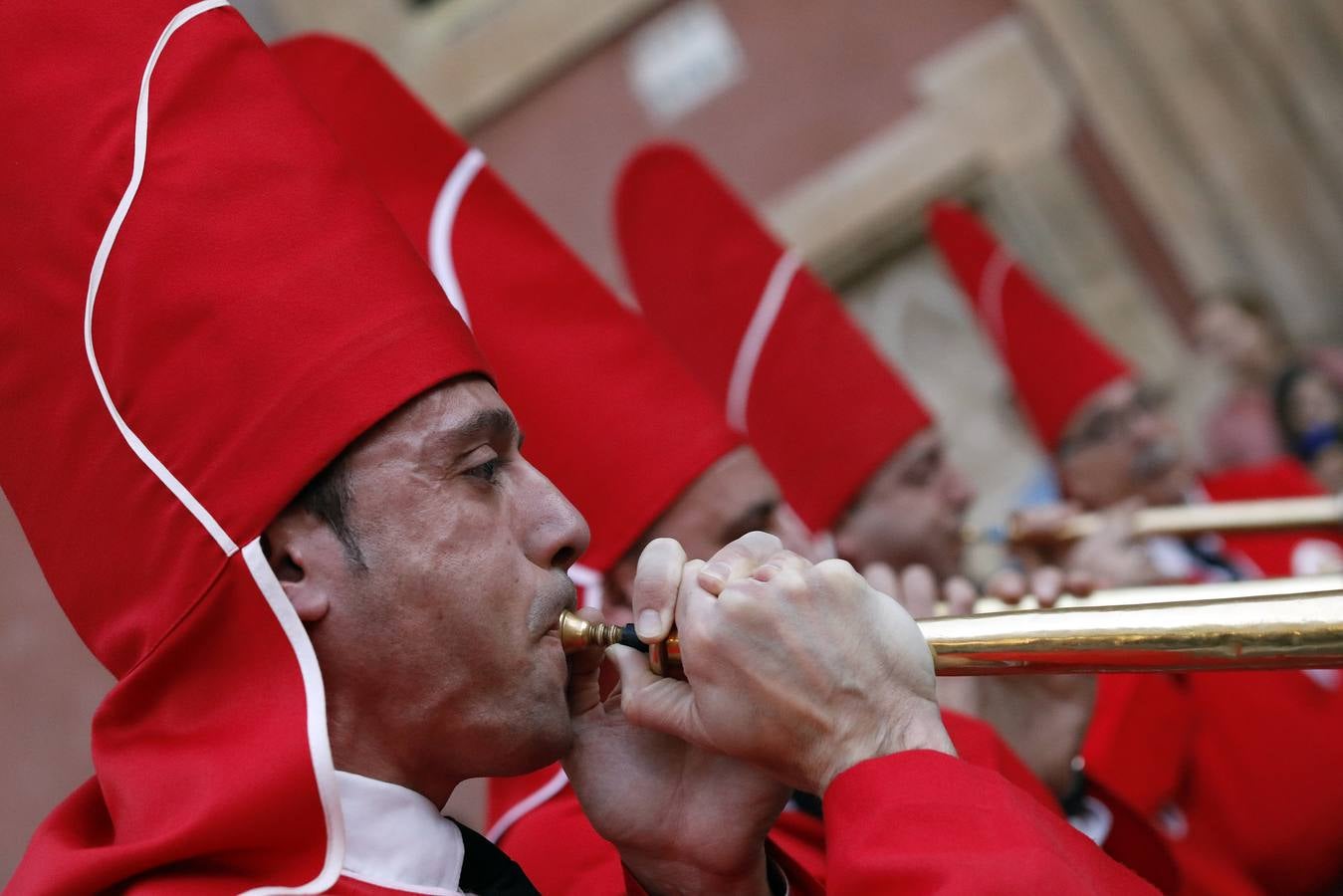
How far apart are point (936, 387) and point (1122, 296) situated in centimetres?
86

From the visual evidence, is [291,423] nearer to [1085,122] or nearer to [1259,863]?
[1259,863]

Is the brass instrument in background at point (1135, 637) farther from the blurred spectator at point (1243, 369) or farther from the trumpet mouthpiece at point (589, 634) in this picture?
the blurred spectator at point (1243, 369)

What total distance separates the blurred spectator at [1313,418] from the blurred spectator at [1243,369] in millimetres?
151

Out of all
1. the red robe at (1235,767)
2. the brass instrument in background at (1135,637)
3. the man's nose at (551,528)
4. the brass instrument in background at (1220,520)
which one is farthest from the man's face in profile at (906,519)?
the man's nose at (551,528)

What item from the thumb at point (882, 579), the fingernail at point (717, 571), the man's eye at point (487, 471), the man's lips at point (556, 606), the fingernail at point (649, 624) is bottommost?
the thumb at point (882, 579)

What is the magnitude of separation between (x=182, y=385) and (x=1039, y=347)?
3.31 m

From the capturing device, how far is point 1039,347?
4.25 m

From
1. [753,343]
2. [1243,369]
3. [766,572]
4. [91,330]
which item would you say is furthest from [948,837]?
[1243,369]

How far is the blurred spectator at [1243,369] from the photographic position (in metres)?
5.20

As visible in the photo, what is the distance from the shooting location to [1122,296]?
565cm

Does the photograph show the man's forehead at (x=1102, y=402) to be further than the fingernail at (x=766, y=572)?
Yes

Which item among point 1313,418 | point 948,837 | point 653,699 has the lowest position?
point 1313,418

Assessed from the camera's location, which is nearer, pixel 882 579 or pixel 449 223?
pixel 449 223

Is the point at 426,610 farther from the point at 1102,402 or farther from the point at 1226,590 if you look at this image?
the point at 1102,402
